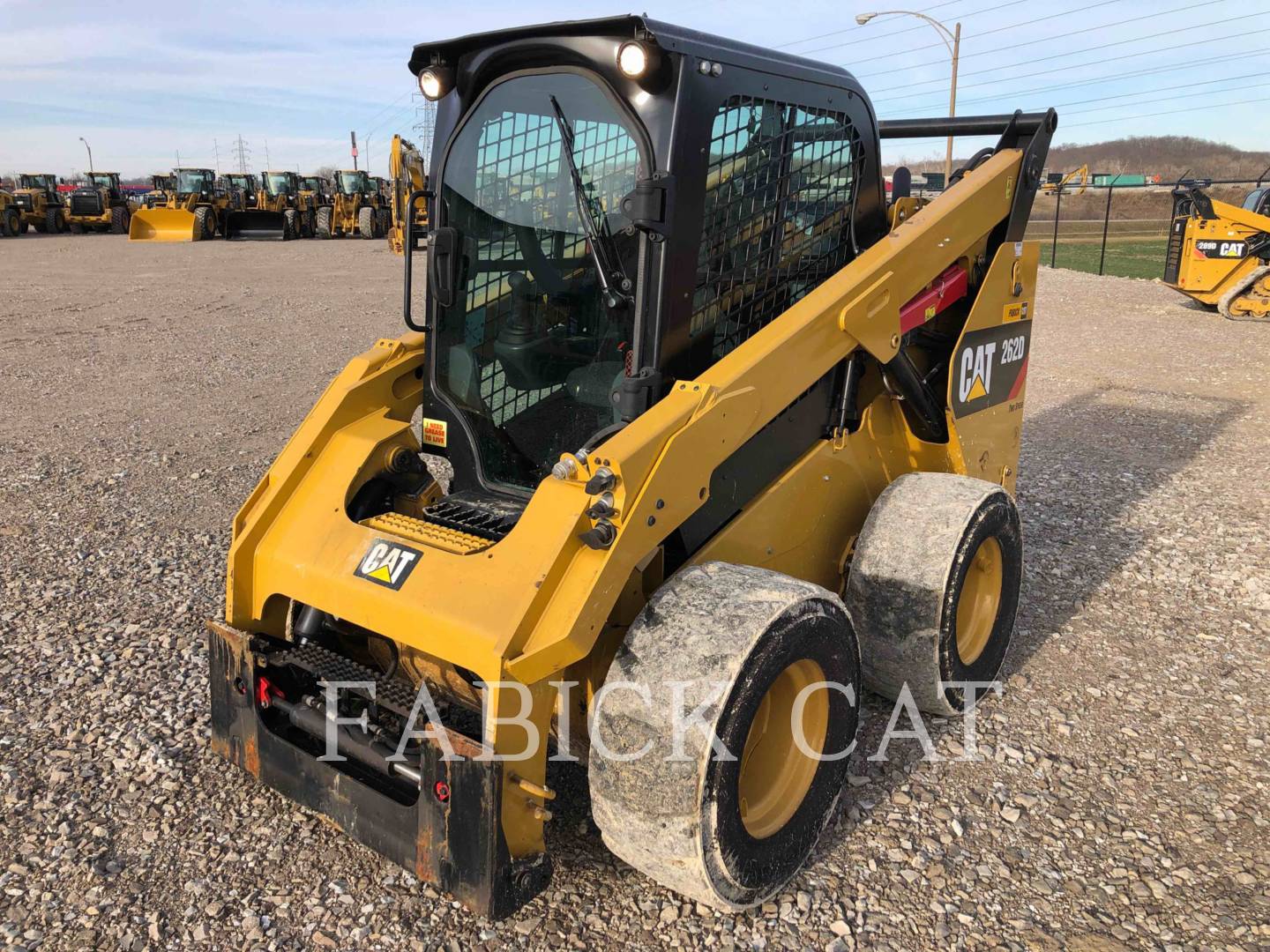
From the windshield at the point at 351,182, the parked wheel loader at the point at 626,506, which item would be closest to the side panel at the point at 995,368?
the parked wheel loader at the point at 626,506

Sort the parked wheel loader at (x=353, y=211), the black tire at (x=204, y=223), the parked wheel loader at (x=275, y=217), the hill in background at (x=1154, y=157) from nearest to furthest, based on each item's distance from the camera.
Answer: the black tire at (x=204, y=223), the parked wheel loader at (x=275, y=217), the parked wheel loader at (x=353, y=211), the hill in background at (x=1154, y=157)

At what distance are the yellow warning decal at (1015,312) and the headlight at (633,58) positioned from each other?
2411 millimetres

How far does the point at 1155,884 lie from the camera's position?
2916mm

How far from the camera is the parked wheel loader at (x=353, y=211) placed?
32375mm

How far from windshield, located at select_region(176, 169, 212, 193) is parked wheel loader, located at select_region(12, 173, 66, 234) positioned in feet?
16.2

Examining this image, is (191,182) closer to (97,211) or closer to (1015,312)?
(97,211)

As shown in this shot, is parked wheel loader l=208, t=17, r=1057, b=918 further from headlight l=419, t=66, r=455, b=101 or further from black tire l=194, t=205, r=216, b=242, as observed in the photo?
black tire l=194, t=205, r=216, b=242

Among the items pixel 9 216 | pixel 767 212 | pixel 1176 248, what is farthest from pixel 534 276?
pixel 9 216

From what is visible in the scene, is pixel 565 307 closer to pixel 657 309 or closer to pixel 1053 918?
pixel 657 309

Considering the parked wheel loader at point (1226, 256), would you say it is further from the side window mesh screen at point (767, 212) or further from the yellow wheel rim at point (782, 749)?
the yellow wheel rim at point (782, 749)

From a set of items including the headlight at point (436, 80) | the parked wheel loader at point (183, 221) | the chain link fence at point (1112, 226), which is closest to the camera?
the headlight at point (436, 80)

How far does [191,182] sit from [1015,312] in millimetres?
34032

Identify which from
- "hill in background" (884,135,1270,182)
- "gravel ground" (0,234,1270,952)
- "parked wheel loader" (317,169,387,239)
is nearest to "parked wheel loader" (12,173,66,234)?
"parked wheel loader" (317,169,387,239)

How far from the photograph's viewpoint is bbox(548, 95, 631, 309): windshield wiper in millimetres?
3016
